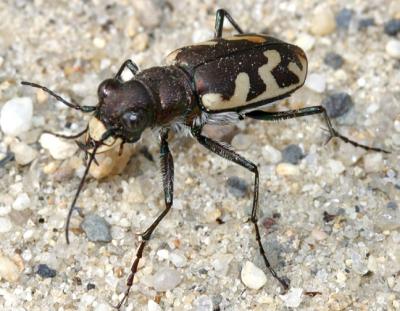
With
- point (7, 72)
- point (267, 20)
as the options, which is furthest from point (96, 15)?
point (267, 20)

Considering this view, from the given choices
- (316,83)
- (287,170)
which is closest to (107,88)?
(287,170)

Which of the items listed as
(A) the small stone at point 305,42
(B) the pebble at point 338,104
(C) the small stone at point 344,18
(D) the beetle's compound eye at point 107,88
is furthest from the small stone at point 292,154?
(D) the beetle's compound eye at point 107,88

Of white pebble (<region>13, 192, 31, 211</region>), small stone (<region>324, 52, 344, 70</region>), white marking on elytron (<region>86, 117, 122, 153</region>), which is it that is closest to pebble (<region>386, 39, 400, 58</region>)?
small stone (<region>324, 52, 344, 70</region>)

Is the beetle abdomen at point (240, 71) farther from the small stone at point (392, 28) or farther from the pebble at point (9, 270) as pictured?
the pebble at point (9, 270)

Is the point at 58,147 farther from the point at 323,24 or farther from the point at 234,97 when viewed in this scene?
the point at 323,24

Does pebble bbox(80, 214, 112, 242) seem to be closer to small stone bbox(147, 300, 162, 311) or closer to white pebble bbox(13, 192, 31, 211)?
white pebble bbox(13, 192, 31, 211)

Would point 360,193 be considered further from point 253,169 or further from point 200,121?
point 200,121
